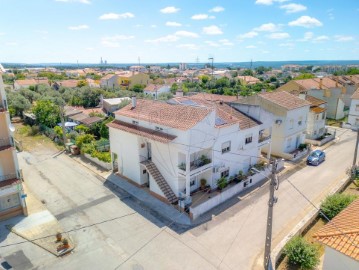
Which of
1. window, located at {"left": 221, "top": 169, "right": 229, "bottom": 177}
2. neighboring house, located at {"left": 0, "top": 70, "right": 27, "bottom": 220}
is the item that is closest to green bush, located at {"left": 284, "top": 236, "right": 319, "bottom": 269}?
window, located at {"left": 221, "top": 169, "right": 229, "bottom": 177}

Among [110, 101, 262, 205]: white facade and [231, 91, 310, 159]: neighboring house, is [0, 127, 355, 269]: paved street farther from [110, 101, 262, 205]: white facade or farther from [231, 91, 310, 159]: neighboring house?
[231, 91, 310, 159]: neighboring house

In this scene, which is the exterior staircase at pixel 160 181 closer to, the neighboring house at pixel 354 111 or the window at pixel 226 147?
the window at pixel 226 147

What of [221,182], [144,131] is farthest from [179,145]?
[221,182]

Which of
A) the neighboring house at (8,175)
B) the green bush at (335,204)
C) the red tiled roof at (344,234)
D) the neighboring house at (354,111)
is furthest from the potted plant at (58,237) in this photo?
the neighboring house at (354,111)

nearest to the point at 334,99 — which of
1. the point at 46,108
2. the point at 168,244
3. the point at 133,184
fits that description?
the point at 133,184

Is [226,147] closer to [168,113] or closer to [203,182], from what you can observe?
[203,182]

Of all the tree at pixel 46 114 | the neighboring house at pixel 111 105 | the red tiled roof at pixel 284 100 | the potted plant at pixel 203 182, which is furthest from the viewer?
the neighboring house at pixel 111 105
